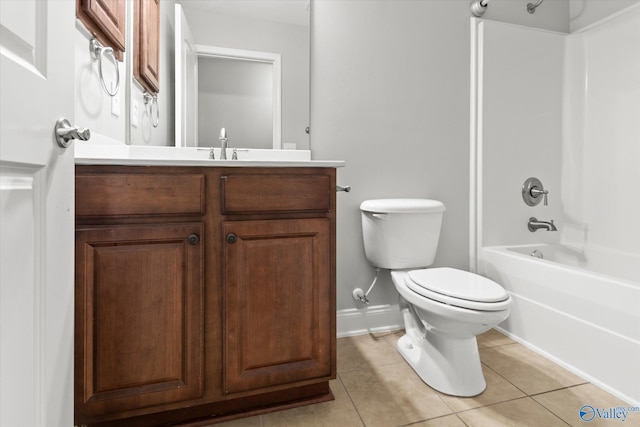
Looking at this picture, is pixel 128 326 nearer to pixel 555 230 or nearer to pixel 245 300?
pixel 245 300

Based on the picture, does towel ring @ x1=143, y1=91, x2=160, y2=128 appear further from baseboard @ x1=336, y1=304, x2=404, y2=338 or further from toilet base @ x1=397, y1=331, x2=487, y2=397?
toilet base @ x1=397, y1=331, x2=487, y2=397

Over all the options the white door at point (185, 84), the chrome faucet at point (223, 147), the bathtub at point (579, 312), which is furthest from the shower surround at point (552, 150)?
the white door at point (185, 84)

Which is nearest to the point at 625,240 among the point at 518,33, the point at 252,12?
the point at 518,33

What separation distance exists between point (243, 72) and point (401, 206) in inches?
39.7

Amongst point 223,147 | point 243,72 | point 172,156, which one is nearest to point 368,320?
point 223,147

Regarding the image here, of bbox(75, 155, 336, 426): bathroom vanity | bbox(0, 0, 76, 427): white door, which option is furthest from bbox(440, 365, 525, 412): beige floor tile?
bbox(0, 0, 76, 427): white door

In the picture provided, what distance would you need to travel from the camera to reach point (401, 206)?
1.58 metres

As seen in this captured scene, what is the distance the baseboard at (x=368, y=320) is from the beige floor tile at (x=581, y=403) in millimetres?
744

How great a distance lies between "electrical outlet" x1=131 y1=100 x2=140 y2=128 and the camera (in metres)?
1.40

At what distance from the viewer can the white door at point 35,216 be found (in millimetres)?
496

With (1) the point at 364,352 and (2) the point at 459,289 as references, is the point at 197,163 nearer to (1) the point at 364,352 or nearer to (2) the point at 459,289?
(2) the point at 459,289

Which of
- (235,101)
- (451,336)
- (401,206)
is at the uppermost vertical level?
(235,101)

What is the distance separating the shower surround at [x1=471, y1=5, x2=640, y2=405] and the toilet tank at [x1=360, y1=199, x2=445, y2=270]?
524 millimetres

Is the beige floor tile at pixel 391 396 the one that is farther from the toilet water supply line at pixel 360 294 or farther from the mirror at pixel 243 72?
the mirror at pixel 243 72
